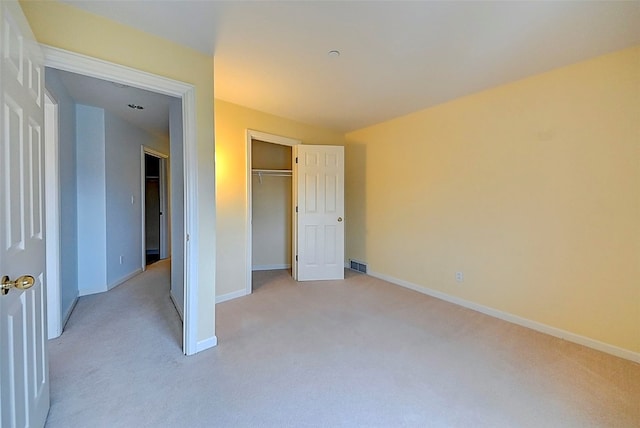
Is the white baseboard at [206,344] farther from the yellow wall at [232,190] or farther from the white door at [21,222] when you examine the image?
the yellow wall at [232,190]

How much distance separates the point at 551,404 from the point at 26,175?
3.01 m

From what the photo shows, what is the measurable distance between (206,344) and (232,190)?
6.05ft

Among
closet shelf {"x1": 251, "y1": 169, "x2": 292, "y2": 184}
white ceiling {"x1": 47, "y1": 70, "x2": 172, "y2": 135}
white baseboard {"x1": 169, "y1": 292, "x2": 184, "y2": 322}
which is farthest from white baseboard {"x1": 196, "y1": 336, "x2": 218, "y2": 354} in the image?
closet shelf {"x1": 251, "y1": 169, "x2": 292, "y2": 184}

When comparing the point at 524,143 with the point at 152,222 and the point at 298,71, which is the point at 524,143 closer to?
the point at 298,71

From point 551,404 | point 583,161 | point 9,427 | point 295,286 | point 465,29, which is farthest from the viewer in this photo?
point 295,286

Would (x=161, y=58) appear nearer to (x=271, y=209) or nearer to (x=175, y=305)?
(x=175, y=305)

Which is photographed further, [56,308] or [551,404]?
[56,308]

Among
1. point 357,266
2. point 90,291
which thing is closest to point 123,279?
point 90,291

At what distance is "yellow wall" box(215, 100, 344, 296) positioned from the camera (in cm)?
347

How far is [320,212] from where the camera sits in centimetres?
439

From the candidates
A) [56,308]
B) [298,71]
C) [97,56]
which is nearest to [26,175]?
[97,56]

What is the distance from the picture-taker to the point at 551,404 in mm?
1725

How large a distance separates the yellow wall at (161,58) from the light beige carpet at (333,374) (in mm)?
502

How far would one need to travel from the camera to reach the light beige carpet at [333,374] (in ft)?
5.34
